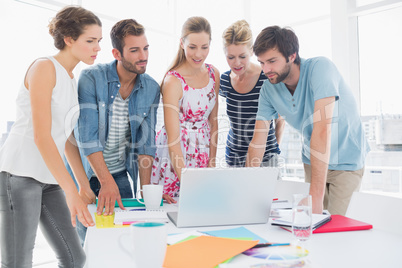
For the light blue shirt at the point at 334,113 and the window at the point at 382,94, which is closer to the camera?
the light blue shirt at the point at 334,113

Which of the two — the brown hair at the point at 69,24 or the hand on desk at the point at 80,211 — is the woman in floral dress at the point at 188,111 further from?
the hand on desk at the point at 80,211

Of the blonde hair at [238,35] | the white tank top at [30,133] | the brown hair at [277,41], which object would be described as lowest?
the white tank top at [30,133]

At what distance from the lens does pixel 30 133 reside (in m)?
1.44

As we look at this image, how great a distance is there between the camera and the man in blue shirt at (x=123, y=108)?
1.76m

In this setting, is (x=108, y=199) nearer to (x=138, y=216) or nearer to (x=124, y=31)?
(x=138, y=216)

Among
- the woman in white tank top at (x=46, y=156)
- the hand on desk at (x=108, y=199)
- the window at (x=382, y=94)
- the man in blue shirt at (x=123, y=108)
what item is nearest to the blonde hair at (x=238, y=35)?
the man in blue shirt at (x=123, y=108)

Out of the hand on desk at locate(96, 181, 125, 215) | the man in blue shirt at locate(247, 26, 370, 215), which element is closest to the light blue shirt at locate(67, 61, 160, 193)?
the hand on desk at locate(96, 181, 125, 215)

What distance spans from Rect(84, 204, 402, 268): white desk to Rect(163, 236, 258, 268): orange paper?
0.03 meters

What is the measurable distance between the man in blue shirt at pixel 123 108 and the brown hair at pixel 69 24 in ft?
0.87

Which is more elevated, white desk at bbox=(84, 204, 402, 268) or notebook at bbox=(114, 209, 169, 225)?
notebook at bbox=(114, 209, 169, 225)

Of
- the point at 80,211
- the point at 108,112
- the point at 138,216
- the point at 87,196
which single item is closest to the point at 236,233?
the point at 138,216

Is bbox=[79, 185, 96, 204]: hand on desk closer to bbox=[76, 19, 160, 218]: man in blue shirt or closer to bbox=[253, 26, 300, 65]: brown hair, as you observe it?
bbox=[76, 19, 160, 218]: man in blue shirt

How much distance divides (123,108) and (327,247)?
129 cm

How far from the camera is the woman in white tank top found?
1.28 metres
